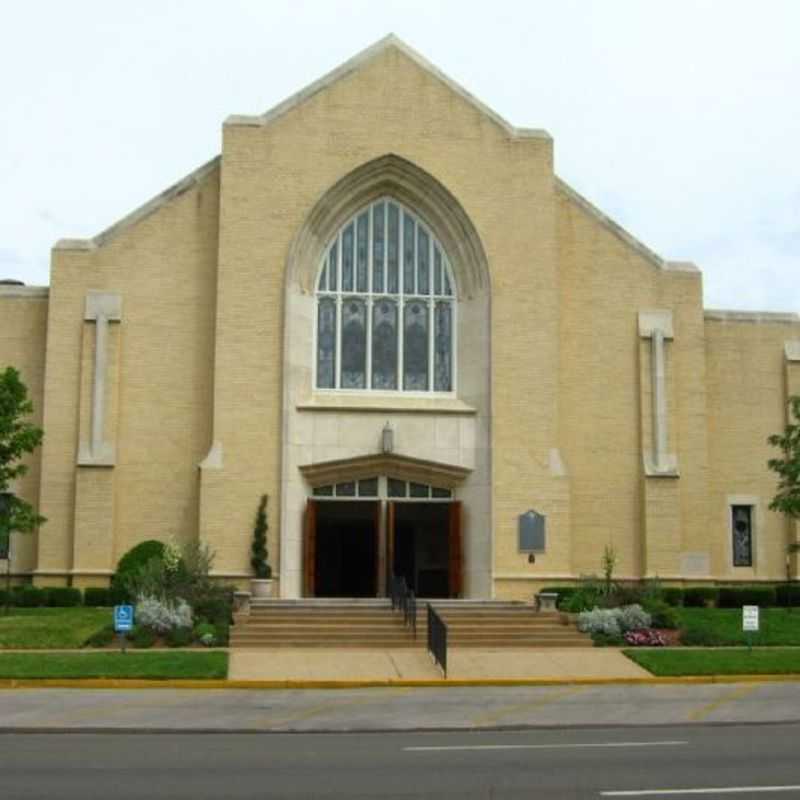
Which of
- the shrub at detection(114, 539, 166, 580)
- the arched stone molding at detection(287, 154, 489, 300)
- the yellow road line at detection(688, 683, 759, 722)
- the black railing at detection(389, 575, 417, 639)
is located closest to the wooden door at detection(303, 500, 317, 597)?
the black railing at detection(389, 575, 417, 639)

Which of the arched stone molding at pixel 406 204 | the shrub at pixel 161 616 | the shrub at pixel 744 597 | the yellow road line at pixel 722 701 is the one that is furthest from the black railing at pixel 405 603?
the shrub at pixel 744 597

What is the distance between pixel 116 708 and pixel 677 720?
24.7ft

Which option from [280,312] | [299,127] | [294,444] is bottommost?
[294,444]

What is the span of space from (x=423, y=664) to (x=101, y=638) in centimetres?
642

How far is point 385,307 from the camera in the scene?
34688 millimetres

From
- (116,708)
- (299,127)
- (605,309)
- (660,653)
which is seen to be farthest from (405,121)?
(116,708)

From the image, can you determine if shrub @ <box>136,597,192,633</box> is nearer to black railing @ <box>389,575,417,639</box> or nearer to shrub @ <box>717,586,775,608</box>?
black railing @ <box>389,575,417,639</box>

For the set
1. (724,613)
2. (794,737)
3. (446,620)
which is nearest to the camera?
(794,737)

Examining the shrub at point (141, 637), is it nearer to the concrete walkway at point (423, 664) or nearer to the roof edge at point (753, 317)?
the concrete walkway at point (423, 664)

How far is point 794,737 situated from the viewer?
50.6 feet

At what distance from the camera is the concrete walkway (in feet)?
75.5

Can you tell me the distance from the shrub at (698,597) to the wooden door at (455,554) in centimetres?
561

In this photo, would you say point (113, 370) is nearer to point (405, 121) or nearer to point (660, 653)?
point (405, 121)

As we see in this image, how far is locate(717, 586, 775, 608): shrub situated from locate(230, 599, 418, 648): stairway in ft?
29.8
